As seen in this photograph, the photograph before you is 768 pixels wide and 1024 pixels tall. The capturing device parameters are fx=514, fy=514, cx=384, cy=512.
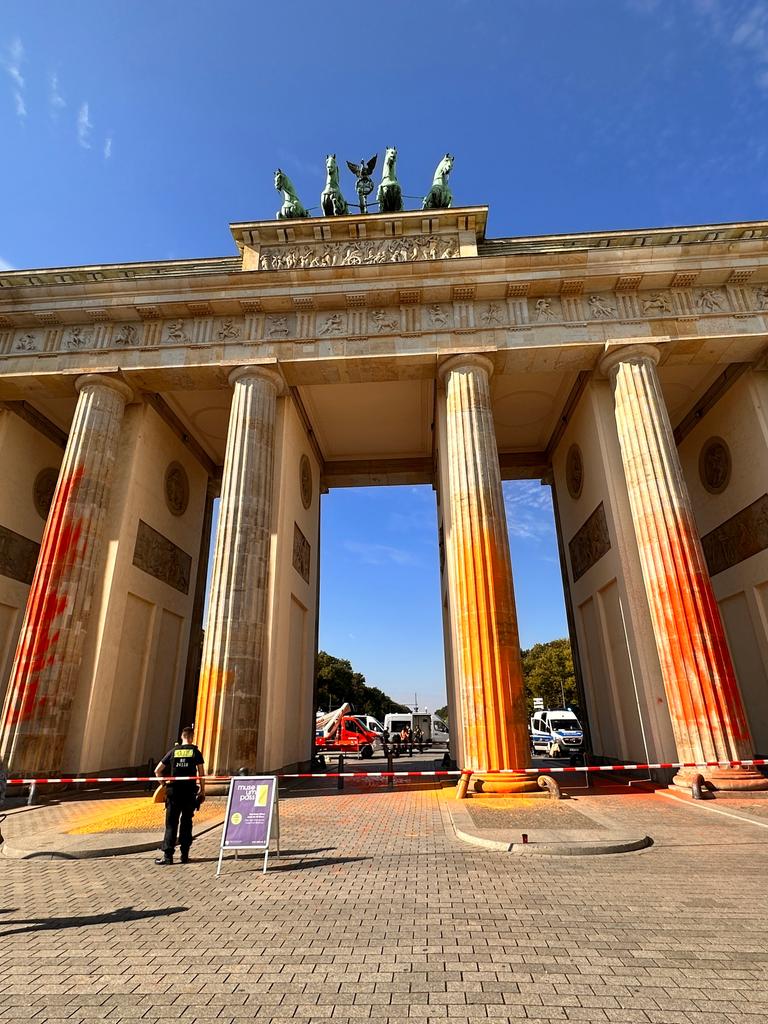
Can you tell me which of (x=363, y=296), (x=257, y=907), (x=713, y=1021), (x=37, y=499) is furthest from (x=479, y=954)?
(x=37, y=499)

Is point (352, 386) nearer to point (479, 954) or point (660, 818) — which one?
point (660, 818)

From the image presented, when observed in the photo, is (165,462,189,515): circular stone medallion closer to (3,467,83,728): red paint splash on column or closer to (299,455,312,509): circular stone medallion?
(3,467,83,728): red paint splash on column

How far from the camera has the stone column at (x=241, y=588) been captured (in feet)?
37.6

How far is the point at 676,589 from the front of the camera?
11.8 metres

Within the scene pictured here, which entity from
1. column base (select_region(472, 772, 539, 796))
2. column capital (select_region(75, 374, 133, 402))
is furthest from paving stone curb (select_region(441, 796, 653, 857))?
column capital (select_region(75, 374, 133, 402))

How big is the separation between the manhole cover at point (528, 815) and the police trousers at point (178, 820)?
13.2ft

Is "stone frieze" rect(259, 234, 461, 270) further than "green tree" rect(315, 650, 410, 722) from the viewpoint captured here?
No

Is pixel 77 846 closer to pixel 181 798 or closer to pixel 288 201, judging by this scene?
pixel 181 798

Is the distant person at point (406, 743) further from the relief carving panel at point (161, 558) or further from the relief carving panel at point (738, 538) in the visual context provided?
the relief carving panel at point (738, 538)

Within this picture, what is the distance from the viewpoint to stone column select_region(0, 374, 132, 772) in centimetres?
1184

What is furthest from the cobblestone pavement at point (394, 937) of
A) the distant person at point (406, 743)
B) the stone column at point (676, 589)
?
the distant person at point (406, 743)

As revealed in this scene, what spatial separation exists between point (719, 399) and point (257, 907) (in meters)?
17.8

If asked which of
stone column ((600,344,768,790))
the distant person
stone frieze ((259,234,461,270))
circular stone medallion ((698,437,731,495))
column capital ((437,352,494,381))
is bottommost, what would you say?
the distant person

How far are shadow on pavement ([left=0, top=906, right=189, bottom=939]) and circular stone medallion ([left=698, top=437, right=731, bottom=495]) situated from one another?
1726 centimetres
